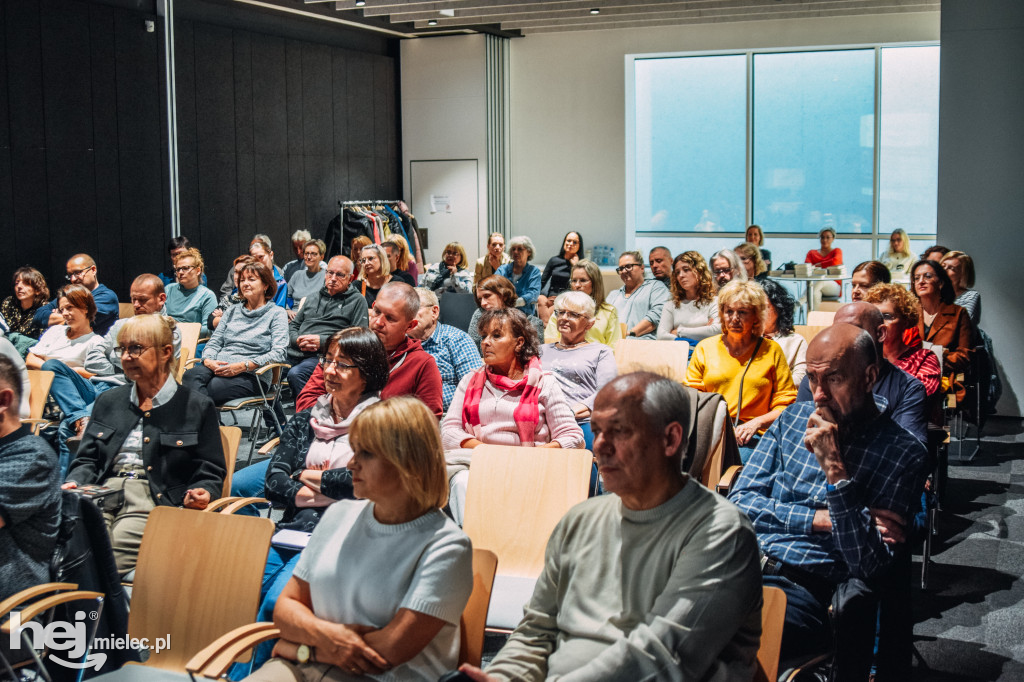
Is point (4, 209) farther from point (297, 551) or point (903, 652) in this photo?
point (903, 652)

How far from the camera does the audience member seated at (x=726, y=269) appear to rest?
727cm

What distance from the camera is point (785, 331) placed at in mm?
5402

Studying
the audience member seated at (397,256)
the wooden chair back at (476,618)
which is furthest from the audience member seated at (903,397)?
the audience member seated at (397,256)

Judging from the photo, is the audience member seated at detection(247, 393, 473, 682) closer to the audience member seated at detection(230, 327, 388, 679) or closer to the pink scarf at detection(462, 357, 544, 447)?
the audience member seated at detection(230, 327, 388, 679)

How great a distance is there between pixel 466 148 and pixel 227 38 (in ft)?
13.0

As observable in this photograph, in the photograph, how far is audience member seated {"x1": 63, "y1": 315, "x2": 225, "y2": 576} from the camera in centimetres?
359

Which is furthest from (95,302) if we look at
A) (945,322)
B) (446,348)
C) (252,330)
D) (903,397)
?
(945,322)

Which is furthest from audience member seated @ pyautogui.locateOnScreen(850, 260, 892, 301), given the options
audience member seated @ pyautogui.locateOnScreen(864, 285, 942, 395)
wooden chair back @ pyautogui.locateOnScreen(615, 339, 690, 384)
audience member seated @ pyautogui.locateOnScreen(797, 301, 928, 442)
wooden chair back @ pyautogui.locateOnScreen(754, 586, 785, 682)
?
wooden chair back @ pyautogui.locateOnScreen(754, 586, 785, 682)

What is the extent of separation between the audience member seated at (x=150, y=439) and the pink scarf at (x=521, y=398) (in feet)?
3.61

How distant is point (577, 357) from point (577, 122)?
9376mm

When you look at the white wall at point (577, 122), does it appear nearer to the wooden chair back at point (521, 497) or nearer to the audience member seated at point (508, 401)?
the audience member seated at point (508, 401)

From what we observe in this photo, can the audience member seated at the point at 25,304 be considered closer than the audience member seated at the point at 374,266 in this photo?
No

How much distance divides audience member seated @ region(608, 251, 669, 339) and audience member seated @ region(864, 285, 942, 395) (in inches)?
101

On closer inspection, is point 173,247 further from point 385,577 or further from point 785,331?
point 385,577
